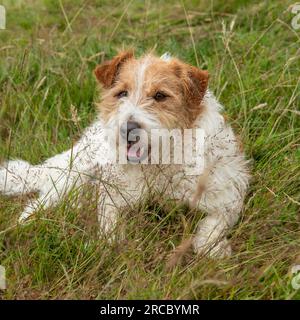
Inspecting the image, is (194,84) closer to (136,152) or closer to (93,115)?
(136,152)

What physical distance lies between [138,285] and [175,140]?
122 centimetres

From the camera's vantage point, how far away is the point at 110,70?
15.4 ft

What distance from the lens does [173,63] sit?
4.64 metres

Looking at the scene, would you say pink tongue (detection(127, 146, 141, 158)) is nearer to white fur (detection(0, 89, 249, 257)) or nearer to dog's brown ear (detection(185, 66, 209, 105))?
white fur (detection(0, 89, 249, 257))

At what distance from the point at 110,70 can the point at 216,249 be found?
142 cm

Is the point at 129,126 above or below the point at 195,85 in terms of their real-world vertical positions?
below

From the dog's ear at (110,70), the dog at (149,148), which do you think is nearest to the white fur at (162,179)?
the dog at (149,148)

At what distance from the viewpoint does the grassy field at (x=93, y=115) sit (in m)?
3.78

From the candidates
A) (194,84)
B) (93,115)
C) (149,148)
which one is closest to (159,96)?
(194,84)

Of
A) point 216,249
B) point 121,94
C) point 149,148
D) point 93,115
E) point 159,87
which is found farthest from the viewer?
point 93,115

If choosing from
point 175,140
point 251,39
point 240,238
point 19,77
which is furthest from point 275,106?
point 19,77

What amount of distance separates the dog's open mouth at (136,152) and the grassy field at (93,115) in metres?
0.33

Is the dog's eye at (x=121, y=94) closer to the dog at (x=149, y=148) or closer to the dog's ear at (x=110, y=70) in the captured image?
the dog at (x=149, y=148)
